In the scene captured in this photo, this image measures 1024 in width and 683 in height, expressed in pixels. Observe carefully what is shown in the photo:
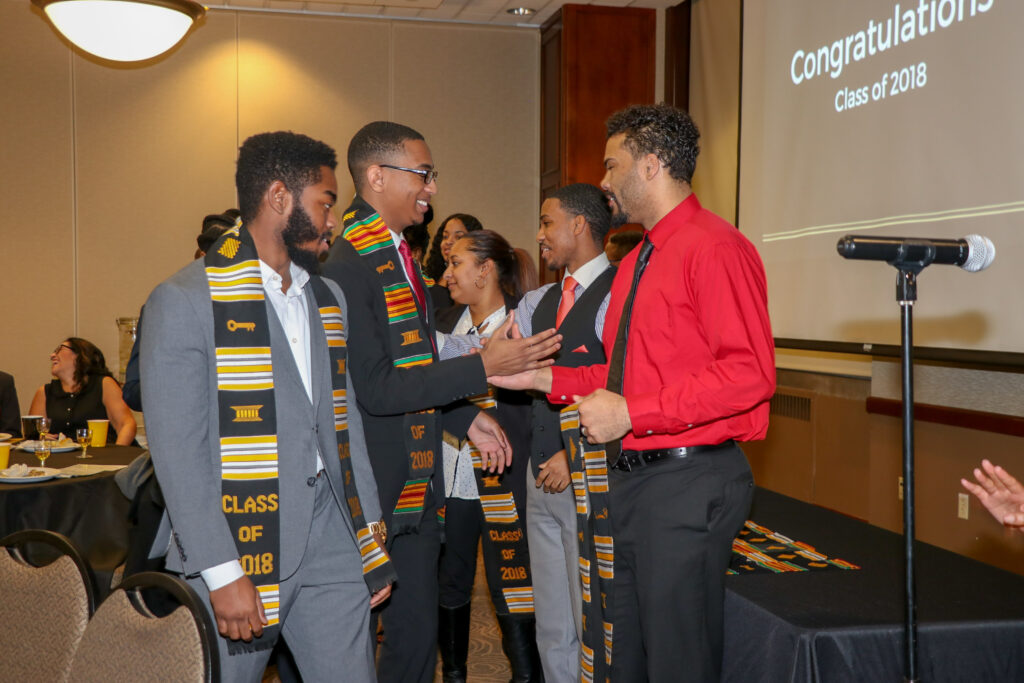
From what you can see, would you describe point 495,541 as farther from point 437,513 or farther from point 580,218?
point 580,218

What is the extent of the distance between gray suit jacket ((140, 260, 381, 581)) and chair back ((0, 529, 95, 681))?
0.62 ft

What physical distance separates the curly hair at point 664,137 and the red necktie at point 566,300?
3.08ft

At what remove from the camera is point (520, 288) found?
3803 millimetres

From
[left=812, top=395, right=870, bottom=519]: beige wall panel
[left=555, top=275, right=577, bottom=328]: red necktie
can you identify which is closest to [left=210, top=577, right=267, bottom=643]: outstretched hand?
[left=555, top=275, right=577, bottom=328]: red necktie

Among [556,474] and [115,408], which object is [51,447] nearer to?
[115,408]

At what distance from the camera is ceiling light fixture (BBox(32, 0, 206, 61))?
5344 millimetres

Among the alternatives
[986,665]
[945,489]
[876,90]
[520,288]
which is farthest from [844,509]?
[986,665]

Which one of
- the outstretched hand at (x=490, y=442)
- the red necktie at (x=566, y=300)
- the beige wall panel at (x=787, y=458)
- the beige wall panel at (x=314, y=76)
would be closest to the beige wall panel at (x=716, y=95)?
the beige wall panel at (x=787, y=458)

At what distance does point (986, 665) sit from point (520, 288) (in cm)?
228

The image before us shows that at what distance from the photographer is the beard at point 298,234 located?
198 centimetres

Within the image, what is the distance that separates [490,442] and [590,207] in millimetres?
975

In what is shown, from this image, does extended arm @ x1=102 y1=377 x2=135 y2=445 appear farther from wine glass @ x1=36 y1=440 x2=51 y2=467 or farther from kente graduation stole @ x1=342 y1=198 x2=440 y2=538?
kente graduation stole @ x1=342 y1=198 x2=440 y2=538

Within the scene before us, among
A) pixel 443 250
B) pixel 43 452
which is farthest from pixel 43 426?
pixel 443 250

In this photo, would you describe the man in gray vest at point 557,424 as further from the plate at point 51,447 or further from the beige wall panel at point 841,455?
the beige wall panel at point 841,455
